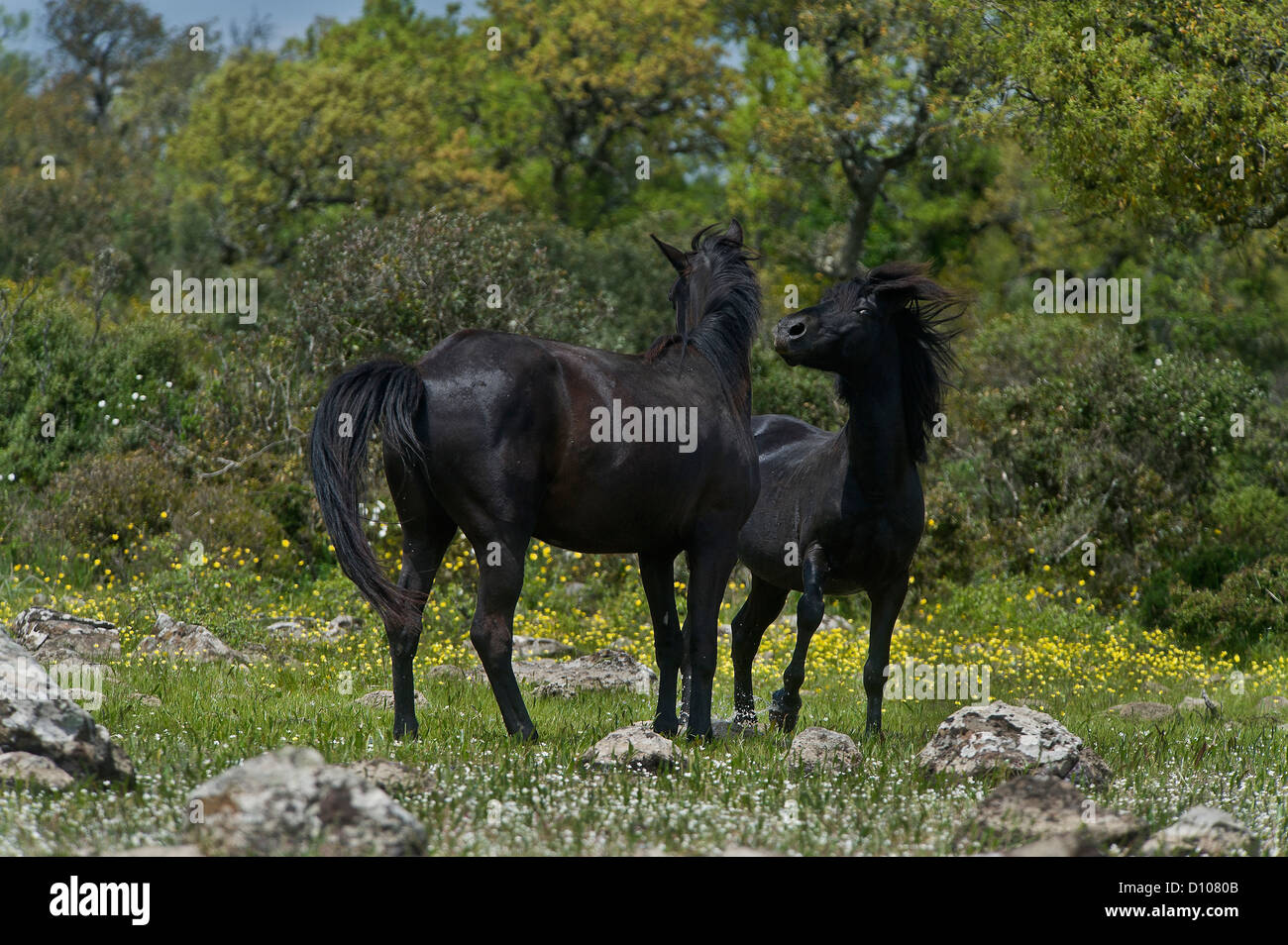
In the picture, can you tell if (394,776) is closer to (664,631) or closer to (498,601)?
(498,601)

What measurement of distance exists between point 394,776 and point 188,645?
18.3 feet

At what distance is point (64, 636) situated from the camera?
1070cm

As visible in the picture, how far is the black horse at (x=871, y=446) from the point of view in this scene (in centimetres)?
→ 868

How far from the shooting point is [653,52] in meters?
35.8

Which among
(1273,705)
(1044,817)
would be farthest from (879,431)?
(1273,705)

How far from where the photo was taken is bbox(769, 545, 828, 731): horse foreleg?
28.3 ft

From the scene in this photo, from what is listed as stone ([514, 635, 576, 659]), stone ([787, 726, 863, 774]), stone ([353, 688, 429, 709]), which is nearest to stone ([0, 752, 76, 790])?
stone ([353, 688, 429, 709])

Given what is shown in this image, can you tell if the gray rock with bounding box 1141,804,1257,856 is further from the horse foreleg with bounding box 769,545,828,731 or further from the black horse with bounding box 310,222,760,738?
the horse foreleg with bounding box 769,545,828,731

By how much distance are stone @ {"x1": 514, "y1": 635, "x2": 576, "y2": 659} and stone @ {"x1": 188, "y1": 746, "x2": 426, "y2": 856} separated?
7.51m

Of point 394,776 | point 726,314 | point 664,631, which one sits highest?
point 726,314

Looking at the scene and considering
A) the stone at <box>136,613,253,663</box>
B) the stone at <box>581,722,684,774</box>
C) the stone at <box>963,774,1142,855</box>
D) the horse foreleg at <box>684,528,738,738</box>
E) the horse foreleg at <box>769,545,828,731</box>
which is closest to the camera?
the stone at <box>963,774,1142,855</box>

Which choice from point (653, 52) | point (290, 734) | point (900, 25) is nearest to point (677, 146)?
point (653, 52)

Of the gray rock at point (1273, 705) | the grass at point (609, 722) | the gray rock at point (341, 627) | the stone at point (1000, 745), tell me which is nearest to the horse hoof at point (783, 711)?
the grass at point (609, 722)

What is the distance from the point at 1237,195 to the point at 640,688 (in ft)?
24.5
